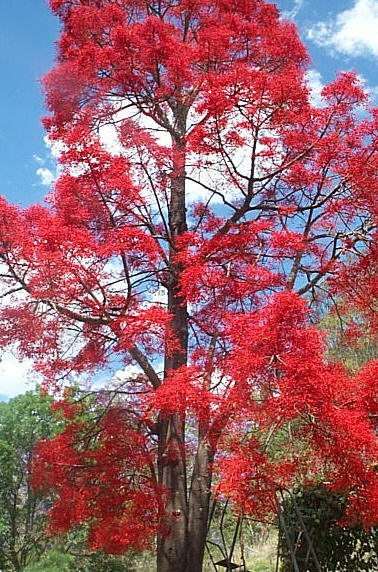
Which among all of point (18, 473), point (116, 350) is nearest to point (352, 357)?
point (18, 473)

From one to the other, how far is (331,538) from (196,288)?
3075 millimetres

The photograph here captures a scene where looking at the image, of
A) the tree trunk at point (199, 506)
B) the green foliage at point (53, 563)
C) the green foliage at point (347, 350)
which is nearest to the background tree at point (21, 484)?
the green foliage at point (53, 563)

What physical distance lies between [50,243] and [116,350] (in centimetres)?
145

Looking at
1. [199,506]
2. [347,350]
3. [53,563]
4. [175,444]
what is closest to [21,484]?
[53,563]

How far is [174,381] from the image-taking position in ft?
22.4

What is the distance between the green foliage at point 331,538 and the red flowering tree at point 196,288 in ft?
1.09

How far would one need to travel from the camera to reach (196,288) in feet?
24.1

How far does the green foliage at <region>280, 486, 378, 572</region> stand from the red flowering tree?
0.33m

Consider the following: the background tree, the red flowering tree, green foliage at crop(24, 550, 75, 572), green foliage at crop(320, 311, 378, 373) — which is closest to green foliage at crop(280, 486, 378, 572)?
the red flowering tree

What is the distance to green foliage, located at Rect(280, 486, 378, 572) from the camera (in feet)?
22.5

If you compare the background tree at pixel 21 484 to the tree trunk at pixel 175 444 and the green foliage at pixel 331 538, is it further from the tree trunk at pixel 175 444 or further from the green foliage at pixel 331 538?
the green foliage at pixel 331 538

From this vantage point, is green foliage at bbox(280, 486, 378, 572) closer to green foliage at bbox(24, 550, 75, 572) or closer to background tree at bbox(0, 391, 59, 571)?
green foliage at bbox(24, 550, 75, 572)

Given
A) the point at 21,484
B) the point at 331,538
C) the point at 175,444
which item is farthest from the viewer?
the point at 21,484

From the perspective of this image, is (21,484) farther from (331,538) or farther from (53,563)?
(331,538)
